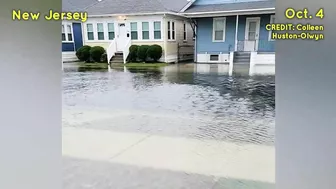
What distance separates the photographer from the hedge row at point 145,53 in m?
16.7

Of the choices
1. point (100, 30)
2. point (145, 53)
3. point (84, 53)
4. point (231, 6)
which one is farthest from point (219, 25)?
point (84, 53)

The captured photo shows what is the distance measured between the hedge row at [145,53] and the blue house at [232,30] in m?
2.41

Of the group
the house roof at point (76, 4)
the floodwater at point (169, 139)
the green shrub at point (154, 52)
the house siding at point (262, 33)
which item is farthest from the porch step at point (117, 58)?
the floodwater at point (169, 139)

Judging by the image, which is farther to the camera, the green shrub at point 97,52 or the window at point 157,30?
the green shrub at point 97,52

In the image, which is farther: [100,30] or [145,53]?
[100,30]

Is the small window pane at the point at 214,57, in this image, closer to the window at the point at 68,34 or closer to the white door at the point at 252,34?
the white door at the point at 252,34

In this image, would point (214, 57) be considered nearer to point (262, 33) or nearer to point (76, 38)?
point (262, 33)

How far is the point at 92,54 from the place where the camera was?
18188 millimetres

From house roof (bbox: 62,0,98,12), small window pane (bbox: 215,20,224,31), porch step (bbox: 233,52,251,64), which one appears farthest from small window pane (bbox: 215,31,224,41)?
house roof (bbox: 62,0,98,12)

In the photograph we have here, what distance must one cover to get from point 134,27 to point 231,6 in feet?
18.5

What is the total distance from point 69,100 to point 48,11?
6082 mm

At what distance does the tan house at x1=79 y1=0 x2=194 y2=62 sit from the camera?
17.4 m
